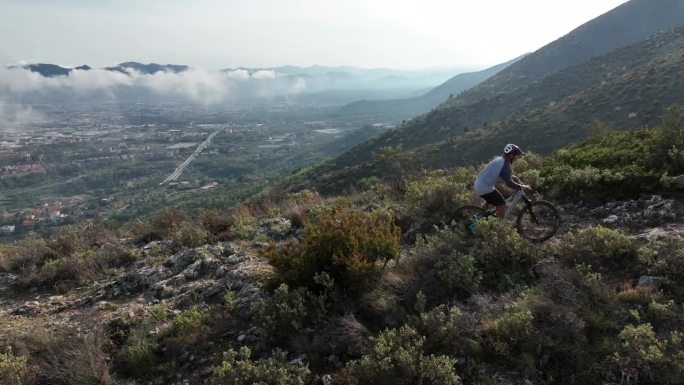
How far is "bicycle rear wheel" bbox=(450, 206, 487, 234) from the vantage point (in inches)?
277

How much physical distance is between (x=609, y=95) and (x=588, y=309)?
4612 centimetres

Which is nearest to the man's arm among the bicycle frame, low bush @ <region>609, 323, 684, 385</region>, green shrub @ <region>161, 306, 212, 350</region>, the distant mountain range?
the bicycle frame

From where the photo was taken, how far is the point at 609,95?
42438mm

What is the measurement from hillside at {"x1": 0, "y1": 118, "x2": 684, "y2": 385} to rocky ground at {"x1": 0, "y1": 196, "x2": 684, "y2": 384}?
3 cm

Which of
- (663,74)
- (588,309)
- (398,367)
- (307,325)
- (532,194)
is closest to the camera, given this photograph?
(398,367)

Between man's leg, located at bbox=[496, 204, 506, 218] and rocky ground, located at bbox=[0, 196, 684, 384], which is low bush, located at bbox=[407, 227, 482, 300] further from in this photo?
rocky ground, located at bbox=[0, 196, 684, 384]

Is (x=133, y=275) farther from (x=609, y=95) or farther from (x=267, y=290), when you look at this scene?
(x=609, y=95)

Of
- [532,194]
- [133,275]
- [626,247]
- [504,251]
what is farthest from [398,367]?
[133,275]

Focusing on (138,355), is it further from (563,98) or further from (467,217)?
(563,98)

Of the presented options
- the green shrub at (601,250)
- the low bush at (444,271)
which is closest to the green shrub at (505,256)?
the low bush at (444,271)

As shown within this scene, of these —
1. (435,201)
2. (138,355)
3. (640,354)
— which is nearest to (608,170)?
(435,201)

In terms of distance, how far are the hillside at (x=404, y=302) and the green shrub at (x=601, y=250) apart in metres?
0.02

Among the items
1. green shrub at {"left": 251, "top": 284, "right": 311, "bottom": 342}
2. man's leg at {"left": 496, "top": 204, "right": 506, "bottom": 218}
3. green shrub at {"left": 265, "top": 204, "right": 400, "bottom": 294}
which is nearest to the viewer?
green shrub at {"left": 251, "top": 284, "right": 311, "bottom": 342}

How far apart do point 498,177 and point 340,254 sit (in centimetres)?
316
